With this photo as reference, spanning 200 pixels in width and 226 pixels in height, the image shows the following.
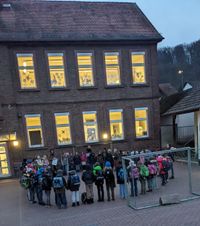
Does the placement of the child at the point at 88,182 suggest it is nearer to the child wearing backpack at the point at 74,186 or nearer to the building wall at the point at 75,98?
the child wearing backpack at the point at 74,186

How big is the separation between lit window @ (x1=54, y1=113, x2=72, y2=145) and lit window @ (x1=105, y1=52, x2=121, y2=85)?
4356mm

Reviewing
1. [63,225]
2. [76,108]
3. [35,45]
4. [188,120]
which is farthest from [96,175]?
[188,120]

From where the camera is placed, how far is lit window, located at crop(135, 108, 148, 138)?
20.7 m

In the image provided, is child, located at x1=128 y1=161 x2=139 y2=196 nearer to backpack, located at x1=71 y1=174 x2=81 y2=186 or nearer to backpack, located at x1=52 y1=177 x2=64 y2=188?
backpack, located at x1=71 y1=174 x2=81 y2=186

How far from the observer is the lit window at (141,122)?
20.7 meters

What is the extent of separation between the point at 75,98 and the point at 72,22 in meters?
6.11

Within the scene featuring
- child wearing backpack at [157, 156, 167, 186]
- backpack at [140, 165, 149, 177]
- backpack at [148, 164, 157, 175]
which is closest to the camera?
backpack at [140, 165, 149, 177]

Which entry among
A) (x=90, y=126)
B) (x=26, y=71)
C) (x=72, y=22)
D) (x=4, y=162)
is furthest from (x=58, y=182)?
(x=72, y=22)

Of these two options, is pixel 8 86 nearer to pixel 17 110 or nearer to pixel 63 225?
pixel 17 110

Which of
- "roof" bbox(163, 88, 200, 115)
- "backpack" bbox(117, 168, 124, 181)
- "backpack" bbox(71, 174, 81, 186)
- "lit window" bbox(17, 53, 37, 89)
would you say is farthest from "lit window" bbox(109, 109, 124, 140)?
"backpack" bbox(71, 174, 81, 186)

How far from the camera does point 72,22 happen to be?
Result: 20.5 meters

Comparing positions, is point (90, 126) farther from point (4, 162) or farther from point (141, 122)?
point (4, 162)

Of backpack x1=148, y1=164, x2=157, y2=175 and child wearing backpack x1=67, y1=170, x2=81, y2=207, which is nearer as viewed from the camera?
child wearing backpack x1=67, y1=170, x2=81, y2=207

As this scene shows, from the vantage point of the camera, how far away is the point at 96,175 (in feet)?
35.4
